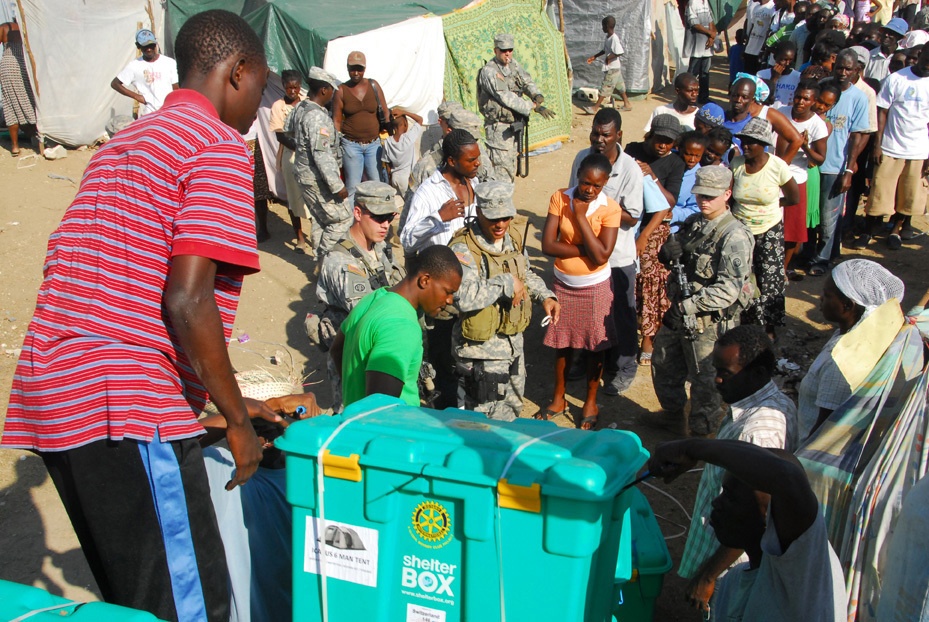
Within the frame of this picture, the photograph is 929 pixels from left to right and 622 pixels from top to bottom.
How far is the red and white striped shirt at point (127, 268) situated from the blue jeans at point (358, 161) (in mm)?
6434

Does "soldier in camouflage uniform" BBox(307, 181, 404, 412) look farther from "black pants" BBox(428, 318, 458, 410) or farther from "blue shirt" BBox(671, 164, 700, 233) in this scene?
"blue shirt" BBox(671, 164, 700, 233)

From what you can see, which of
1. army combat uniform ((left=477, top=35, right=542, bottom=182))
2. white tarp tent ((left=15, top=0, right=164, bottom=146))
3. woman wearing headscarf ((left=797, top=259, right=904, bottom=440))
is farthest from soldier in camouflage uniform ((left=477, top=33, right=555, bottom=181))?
white tarp tent ((left=15, top=0, right=164, bottom=146))

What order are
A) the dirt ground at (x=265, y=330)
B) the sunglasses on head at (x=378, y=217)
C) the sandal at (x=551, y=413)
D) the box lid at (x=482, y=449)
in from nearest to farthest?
the box lid at (x=482, y=449) → the dirt ground at (x=265, y=330) → the sunglasses on head at (x=378, y=217) → the sandal at (x=551, y=413)

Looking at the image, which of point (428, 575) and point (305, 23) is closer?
point (428, 575)

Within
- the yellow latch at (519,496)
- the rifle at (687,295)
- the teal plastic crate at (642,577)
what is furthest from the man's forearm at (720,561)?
the rifle at (687,295)

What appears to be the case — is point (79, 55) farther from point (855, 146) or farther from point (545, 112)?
point (855, 146)

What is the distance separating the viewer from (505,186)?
484cm

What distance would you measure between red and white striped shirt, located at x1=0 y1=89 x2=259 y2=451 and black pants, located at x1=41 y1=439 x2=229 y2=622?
0.23 feet

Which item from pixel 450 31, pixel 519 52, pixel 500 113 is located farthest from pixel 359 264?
pixel 519 52

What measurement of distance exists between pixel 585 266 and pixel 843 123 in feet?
13.2

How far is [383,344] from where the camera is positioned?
3.22 meters

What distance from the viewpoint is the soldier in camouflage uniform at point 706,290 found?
16.2ft

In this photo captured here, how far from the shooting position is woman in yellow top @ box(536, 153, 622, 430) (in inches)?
208

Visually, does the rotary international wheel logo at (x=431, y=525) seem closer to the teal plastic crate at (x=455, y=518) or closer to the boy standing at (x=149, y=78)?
the teal plastic crate at (x=455, y=518)
